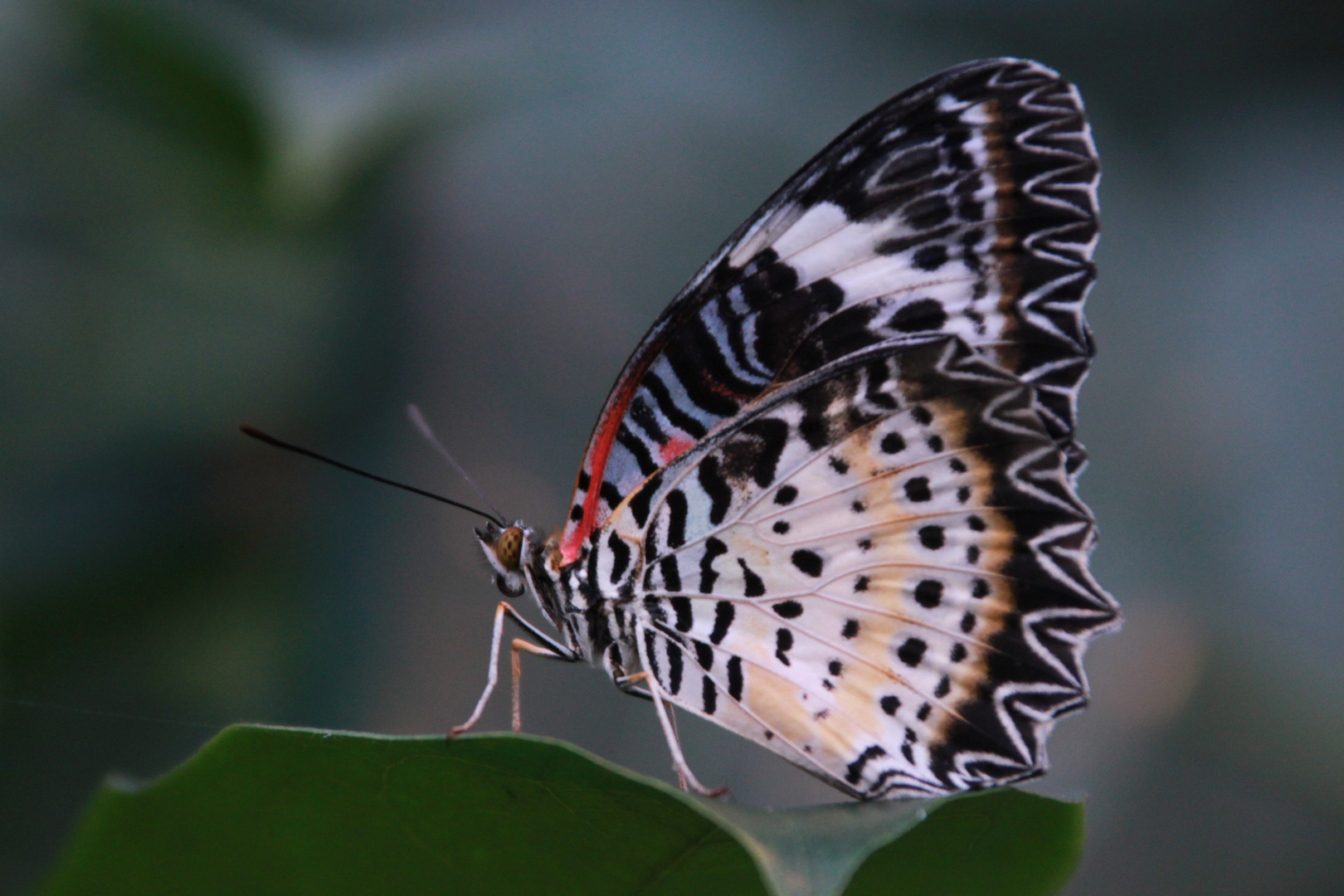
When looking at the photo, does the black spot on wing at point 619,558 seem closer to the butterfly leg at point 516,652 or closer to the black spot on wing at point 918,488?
the butterfly leg at point 516,652

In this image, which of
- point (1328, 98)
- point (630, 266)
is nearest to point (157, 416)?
point (630, 266)

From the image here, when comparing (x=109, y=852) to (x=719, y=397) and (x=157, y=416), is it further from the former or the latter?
(x=157, y=416)

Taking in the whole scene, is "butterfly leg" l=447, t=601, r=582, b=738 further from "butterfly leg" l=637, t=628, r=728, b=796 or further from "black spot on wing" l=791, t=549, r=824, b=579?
"black spot on wing" l=791, t=549, r=824, b=579

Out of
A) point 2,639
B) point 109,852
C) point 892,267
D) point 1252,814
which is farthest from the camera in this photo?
point 1252,814

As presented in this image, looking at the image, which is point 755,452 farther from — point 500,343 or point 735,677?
point 500,343

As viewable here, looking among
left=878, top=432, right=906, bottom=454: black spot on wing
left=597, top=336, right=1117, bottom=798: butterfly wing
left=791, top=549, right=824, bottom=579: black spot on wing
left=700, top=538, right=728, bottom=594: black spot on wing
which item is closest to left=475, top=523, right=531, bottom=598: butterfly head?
left=597, top=336, right=1117, bottom=798: butterfly wing
